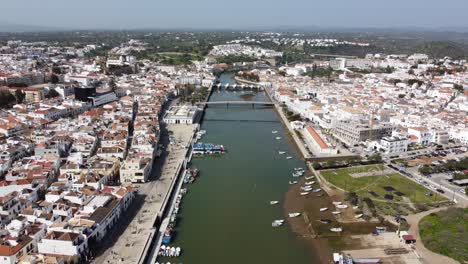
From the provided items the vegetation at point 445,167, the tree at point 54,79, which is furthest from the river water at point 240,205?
the tree at point 54,79

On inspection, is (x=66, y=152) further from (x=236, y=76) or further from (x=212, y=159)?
(x=236, y=76)

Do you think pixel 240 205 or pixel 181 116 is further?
pixel 181 116

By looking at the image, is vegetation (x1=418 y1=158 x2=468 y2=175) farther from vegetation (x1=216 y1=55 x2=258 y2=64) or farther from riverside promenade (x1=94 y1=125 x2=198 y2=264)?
vegetation (x1=216 y1=55 x2=258 y2=64)

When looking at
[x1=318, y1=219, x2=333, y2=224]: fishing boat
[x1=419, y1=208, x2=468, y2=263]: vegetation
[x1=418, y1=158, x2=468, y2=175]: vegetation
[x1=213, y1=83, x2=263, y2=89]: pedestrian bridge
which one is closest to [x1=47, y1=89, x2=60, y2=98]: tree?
[x1=213, y1=83, x2=263, y2=89]: pedestrian bridge

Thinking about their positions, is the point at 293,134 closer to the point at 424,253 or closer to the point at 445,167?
the point at 445,167

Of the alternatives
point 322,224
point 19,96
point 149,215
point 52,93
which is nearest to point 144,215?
point 149,215

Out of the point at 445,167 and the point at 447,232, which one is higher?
the point at 445,167
